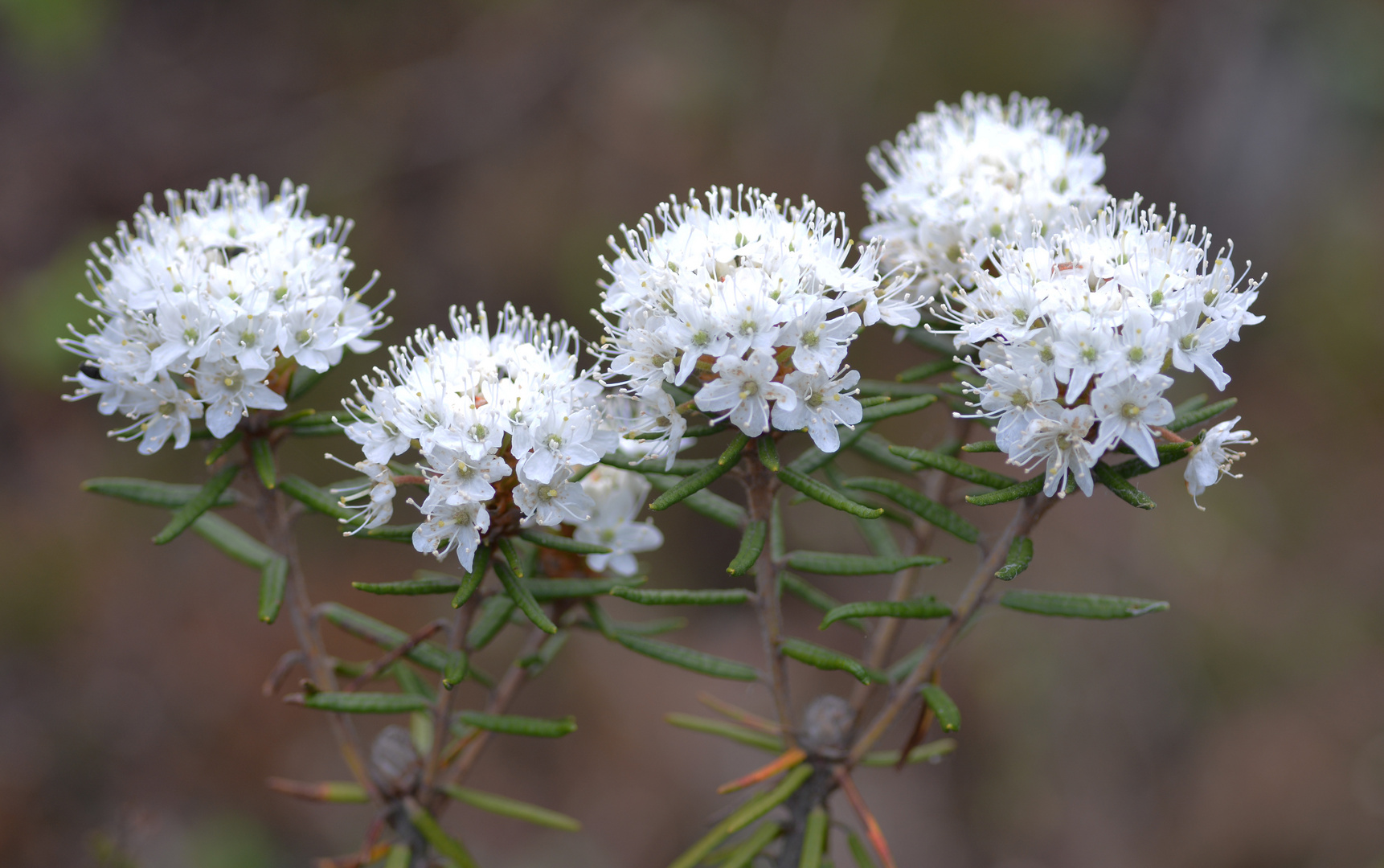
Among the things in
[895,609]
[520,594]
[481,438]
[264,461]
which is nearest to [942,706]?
[895,609]

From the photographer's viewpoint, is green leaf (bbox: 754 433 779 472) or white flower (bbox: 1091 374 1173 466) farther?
green leaf (bbox: 754 433 779 472)

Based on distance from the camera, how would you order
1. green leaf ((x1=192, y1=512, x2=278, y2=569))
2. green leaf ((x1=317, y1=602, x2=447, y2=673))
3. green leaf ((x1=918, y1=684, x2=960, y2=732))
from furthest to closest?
green leaf ((x1=192, y1=512, x2=278, y2=569)) → green leaf ((x1=317, y1=602, x2=447, y2=673)) → green leaf ((x1=918, y1=684, x2=960, y2=732))

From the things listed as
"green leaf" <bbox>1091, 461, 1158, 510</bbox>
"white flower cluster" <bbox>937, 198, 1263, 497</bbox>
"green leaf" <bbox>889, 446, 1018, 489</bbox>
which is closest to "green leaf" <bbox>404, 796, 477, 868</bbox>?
"green leaf" <bbox>889, 446, 1018, 489</bbox>

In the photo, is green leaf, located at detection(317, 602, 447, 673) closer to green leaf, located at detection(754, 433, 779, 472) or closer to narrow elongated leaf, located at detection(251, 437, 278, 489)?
narrow elongated leaf, located at detection(251, 437, 278, 489)

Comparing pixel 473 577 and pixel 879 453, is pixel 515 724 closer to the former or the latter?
pixel 473 577

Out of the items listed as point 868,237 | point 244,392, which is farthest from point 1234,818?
point 244,392

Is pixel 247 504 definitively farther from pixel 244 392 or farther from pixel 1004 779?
pixel 1004 779
